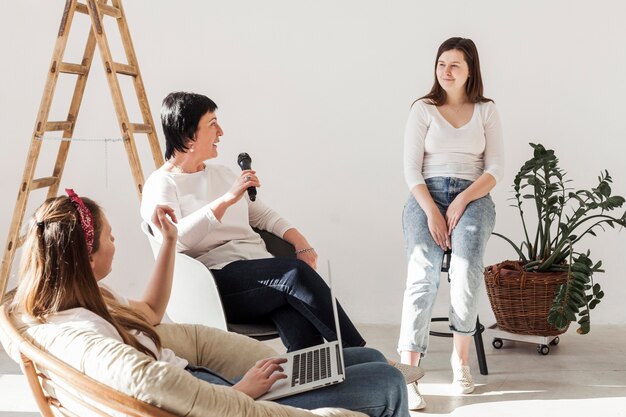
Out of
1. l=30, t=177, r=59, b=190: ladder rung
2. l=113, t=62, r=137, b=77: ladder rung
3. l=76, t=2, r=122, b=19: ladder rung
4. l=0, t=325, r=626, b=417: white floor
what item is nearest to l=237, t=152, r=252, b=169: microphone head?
l=113, t=62, r=137, b=77: ladder rung

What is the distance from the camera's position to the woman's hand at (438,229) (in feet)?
11.6

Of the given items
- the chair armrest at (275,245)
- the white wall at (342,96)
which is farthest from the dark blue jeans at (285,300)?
the white wall at (342,96)

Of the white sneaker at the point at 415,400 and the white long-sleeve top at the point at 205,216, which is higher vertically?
the white long-sleeve top at the point at 205,216

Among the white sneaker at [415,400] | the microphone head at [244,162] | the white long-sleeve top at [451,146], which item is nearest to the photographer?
the microphone head at [244,162]

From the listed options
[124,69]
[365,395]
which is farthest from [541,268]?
[365,395]

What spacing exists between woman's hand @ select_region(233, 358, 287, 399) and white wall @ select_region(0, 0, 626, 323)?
9.96 feet

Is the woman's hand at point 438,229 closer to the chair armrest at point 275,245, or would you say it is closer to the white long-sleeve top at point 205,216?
the chair armrest at point 275,245

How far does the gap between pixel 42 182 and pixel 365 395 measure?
2845 mm

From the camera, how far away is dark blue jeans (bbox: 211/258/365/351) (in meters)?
2.83

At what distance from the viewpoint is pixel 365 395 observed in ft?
5.67

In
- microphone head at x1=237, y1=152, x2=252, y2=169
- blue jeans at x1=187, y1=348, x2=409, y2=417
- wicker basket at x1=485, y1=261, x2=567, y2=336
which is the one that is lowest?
wicker basket at x1=485, y1=261, x2=567, y2=336

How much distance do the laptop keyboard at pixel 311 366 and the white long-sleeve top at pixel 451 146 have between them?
1718 mm

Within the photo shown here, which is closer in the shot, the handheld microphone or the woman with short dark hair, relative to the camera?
the woman with short dark hair

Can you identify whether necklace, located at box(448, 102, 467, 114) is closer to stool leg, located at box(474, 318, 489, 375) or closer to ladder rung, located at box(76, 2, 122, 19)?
stool leg, located at box(474, 318, 489, 375)
